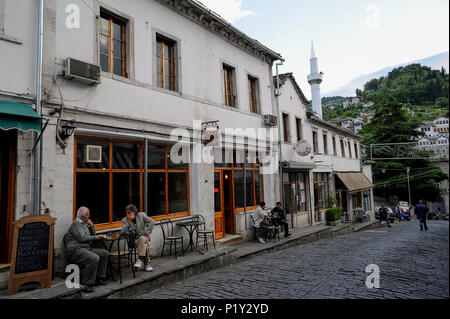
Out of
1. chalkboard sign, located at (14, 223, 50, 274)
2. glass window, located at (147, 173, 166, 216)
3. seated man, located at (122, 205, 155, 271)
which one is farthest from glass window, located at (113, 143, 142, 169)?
chalkboard sign, located at (14, 223, 50, 274)

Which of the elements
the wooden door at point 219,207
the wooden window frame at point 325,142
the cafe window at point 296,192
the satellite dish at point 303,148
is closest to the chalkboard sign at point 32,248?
the wooden door at point 219,207

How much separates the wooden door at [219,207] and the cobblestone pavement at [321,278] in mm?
1775

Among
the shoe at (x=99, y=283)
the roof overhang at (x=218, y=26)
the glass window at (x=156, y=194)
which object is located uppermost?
the roof overhang at (x=218, y=26)

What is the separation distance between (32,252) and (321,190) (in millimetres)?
16417

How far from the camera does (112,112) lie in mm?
6805

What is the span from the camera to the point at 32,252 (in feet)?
15.4

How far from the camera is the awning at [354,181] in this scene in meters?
20.2

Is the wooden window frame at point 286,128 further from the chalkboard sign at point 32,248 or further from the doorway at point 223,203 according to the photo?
the chalkboard sign at point 32,248

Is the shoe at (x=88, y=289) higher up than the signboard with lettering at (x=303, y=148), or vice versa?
the signboard with lettering at (x=303, y=148)

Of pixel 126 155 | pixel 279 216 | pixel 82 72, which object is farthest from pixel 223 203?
pixel 82 72

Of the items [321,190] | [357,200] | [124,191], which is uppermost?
[124,191]

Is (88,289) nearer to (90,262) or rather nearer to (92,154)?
(90,262)
